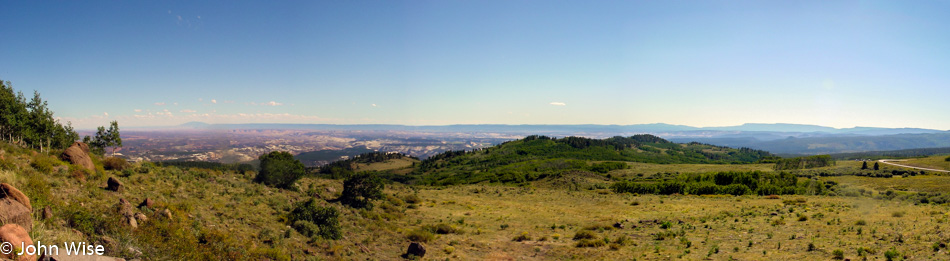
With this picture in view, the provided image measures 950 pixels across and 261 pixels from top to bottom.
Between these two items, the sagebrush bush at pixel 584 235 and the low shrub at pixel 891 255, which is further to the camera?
the sagebrush bush at pixel 584 235

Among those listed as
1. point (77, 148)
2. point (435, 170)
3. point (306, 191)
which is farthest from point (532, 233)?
point (435, 170)

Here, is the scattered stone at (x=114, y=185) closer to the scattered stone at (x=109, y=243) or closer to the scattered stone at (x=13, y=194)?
the scattered stone at (x=13, y=194)

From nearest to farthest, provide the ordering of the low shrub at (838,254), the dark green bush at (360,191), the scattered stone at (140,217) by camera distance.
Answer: the scattered stone at (140,217) → the low shrub at (838,254) → the dark green bush at (360,191)

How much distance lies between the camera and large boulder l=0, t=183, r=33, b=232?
8805 mm

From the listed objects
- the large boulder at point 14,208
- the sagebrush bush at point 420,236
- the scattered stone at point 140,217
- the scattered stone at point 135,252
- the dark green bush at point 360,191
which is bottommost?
the sagebrush bush at point 420,236

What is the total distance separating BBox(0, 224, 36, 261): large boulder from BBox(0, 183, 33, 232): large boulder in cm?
108

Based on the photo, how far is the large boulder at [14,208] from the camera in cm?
880

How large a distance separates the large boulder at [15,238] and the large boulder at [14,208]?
1.08 metres

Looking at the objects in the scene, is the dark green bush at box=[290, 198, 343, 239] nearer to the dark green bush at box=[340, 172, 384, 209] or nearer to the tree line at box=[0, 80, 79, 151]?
the dark green bush at box=[340, 172, 384, 209]

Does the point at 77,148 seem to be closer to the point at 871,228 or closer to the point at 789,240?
the point at 789,240

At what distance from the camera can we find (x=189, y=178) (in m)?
24.7
